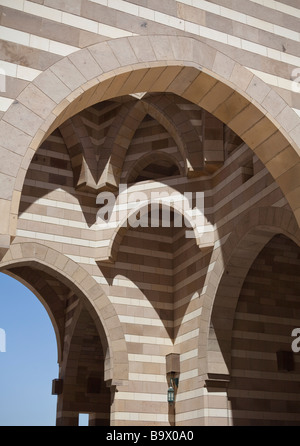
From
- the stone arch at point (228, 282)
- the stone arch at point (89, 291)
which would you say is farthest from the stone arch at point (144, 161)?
the stone arch at point (228, 282)

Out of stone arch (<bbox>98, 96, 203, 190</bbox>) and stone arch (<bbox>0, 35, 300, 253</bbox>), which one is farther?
stone arch (<bbox>98, 96, 203, 190</bbox>)

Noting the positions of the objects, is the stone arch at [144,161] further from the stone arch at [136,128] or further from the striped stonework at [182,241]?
the stone arch at [136,128]

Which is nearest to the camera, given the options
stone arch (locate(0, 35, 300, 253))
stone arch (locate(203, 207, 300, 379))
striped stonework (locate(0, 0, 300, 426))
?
stone arch (locate(0, 35, 300, 253))

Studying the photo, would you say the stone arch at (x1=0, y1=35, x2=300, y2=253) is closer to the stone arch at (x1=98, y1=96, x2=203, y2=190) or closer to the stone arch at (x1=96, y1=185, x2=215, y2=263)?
the stone arch at (x1=98, y1=96, x2=203, y2=190)

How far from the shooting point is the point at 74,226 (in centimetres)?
1424

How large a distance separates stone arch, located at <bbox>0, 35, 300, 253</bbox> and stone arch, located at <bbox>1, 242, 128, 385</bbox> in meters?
6.13

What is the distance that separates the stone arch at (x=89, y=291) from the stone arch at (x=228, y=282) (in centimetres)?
202

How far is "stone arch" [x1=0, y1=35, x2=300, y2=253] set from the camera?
7051 mm

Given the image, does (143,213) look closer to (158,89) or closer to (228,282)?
(228,282)

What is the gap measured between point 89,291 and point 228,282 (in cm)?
338

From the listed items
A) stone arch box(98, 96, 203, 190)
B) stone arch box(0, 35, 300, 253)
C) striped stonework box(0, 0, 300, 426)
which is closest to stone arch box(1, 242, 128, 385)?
striped stonework box(0, 0, 300, 426)

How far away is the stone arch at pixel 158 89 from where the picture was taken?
7.05 metres

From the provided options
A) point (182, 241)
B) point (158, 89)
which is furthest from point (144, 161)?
point (158, 89)

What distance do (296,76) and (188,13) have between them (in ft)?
6.47
